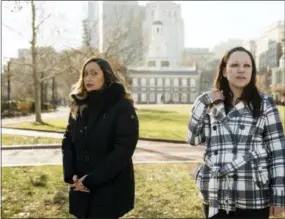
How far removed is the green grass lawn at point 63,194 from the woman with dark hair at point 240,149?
318 centimetres

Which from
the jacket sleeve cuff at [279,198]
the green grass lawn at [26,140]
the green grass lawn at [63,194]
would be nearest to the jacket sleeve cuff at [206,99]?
the jacket sleeve cuff at [279,198]

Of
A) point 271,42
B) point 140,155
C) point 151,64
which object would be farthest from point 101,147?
point 271,42

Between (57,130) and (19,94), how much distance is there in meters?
29.6

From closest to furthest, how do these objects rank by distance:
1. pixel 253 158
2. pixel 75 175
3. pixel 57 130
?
1. pixel 253 158
2. pixel 75 175
3. pixel 57 130

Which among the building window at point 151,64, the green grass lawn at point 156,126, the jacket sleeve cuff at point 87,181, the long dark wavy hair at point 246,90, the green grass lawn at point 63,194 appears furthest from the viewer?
the building window at point 151,64

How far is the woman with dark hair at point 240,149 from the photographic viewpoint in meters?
3.01

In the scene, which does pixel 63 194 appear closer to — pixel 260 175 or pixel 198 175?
pixel 198 175

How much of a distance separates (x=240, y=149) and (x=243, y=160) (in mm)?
75

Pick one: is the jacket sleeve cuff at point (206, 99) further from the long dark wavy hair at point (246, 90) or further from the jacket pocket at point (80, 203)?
the jacket pocket at point (80, 203)

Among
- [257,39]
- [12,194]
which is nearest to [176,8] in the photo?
[257,39]

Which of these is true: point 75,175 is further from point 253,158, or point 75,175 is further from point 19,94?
point 19,94

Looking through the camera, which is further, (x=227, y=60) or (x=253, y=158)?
(x=227, y=60)

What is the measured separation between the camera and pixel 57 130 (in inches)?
836

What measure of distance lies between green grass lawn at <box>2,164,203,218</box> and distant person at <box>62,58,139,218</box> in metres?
2.73
